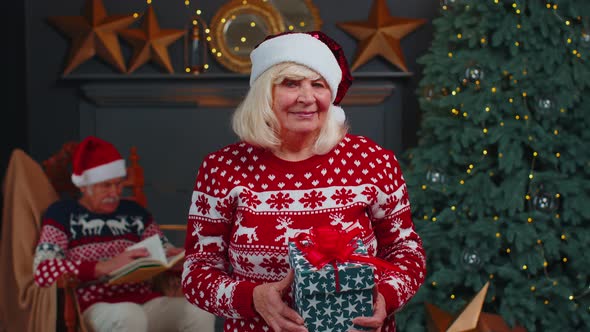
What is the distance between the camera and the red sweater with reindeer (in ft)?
5.49

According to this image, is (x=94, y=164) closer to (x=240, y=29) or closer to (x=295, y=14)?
(x=240, y=29)

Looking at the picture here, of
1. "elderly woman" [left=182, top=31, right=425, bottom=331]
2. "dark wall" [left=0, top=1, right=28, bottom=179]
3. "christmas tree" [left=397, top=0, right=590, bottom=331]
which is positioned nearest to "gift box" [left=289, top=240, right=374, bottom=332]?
"elderly woman" [left=182, top=31, right=425, bottom=331]

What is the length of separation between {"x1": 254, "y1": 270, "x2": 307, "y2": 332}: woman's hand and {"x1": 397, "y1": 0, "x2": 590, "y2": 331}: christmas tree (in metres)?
2.26

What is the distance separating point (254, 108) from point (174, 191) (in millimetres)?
3336

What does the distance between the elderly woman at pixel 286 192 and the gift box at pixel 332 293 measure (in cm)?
14

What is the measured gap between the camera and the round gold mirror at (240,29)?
190 inches

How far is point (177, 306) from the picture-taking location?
3.46m

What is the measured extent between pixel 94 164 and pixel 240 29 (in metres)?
1.74

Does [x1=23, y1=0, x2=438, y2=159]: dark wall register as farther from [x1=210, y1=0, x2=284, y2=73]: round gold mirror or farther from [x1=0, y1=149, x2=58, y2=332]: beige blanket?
[x1=0, y1=149, x2=58, y2=332]: beige blanket

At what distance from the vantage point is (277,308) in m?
1.53

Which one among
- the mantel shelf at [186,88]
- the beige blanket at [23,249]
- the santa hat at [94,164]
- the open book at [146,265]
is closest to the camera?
the open book at [146,265]

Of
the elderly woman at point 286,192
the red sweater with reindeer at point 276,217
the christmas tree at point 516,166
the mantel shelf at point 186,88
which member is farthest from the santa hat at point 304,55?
the mantel shelf at point 186,88

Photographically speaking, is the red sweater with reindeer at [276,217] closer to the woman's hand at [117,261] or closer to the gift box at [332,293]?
the gift box at [332,293]

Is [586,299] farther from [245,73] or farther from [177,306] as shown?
[245,73]
